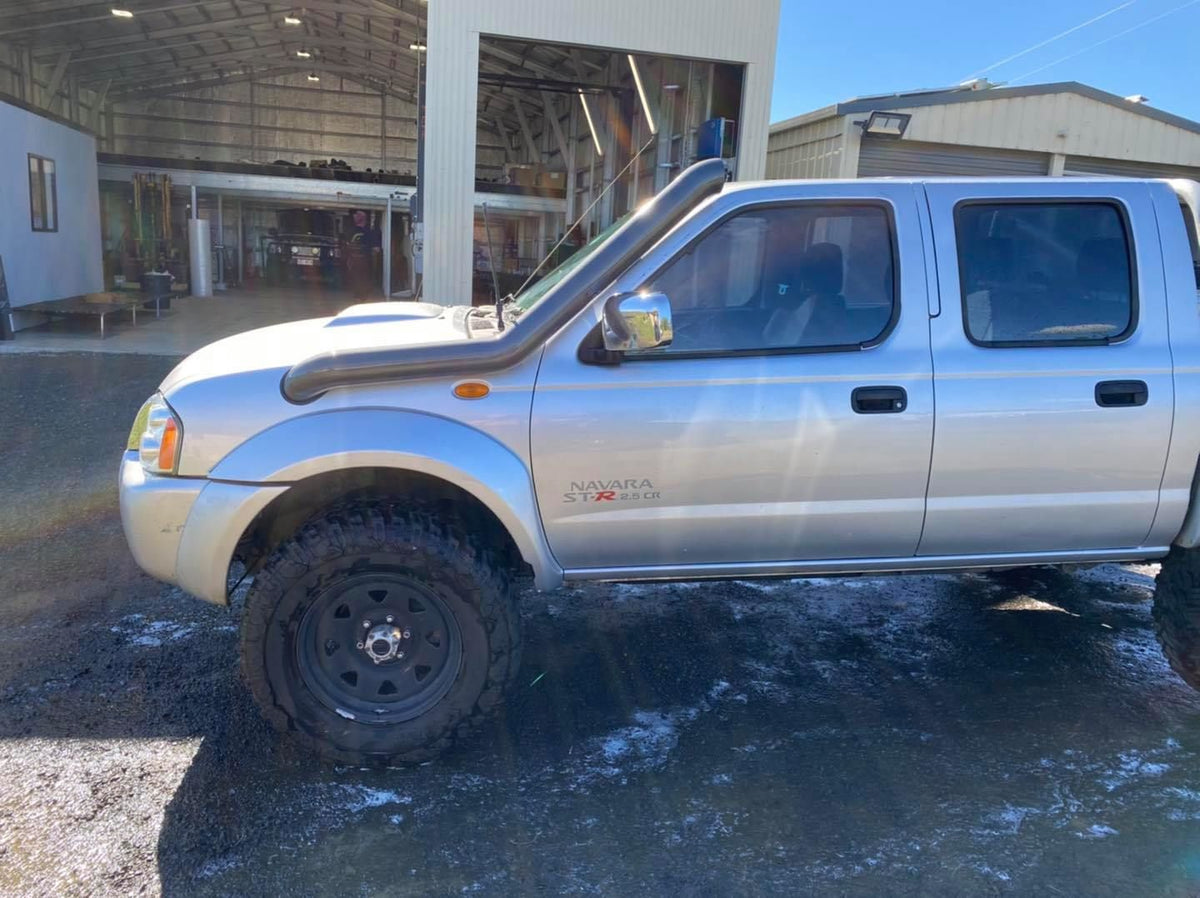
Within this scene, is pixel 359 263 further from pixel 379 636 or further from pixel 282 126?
pixel 379 636

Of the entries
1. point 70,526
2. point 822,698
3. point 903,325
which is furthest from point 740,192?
point 70,526

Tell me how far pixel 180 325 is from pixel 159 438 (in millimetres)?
14958

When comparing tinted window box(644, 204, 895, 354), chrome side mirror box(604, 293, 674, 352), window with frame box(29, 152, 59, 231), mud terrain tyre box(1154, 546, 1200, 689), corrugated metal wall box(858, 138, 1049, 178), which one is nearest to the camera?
chrome side mirror box(604, 293, 674, 352)

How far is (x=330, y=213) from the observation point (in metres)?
31.0

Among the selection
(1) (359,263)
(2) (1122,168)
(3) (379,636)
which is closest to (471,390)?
(3) (379,636)

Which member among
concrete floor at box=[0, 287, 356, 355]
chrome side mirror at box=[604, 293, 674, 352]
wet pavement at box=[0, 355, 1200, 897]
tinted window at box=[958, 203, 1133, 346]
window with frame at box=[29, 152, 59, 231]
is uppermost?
window with frame at box=[29, 152, 59, 231]

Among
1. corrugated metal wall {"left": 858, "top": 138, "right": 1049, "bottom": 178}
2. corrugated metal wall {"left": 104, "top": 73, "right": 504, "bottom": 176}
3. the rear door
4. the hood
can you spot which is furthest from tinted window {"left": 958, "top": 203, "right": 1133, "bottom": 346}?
corrugated metal wall {"left": 104, "top": 73, "right": 504, "bottom": 176}

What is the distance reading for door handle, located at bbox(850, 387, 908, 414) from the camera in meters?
3.19

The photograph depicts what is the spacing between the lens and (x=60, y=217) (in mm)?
16547

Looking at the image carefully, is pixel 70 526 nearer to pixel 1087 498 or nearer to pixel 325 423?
pixel 325 423

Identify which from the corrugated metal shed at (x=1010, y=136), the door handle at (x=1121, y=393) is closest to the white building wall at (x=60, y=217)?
the corrugated metal shed at (x=1010, y=136)

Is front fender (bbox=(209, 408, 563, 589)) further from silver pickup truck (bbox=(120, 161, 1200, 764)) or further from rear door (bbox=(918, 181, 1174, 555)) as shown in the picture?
rear door (bbox=(918, 181, 1174, 555))

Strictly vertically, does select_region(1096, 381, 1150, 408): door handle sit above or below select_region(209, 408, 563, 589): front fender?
above

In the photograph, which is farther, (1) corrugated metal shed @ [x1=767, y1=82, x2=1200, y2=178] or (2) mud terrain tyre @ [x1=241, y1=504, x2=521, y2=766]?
(1) corrugated metal shed @ [x1=767, y1=82, x2=1200, y2=178]
